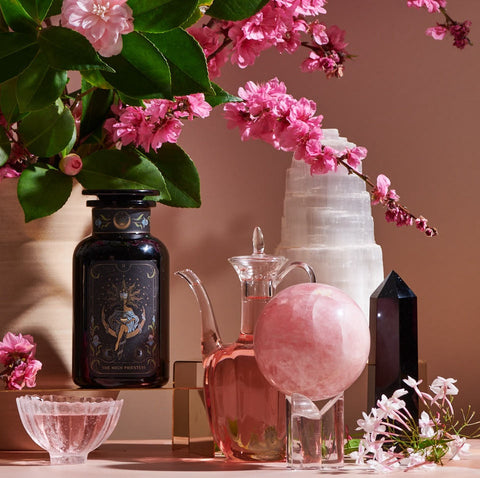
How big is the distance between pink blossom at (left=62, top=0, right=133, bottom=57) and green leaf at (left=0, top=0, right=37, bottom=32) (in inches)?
2.1

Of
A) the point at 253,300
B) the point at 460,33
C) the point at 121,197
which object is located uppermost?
the point at 460,33

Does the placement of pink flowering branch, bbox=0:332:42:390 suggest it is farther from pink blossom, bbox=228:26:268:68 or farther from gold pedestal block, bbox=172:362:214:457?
pink blossom, bbox=228:26:268:68

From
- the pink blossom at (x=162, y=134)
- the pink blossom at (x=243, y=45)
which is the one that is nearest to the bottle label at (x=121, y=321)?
the pink blossom at (x=162, y=134)

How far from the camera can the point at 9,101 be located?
88cm

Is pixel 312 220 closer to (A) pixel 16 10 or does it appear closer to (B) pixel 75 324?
(B) pixel 75 324

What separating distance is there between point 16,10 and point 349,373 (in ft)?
1.35

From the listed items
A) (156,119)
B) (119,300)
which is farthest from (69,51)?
(119,300)

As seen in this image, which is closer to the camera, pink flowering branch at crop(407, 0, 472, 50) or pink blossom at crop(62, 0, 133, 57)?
pink blossom at crop(62, 0, 133, 57)

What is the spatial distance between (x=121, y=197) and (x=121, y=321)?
123 millimetres

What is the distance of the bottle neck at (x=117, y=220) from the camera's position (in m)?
0.92

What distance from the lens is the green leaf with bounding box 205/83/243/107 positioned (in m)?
0.91

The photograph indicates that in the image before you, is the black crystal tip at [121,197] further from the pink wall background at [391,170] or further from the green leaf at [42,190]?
the pink wall background at [391,170]

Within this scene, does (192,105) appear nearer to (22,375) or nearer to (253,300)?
(253,300)

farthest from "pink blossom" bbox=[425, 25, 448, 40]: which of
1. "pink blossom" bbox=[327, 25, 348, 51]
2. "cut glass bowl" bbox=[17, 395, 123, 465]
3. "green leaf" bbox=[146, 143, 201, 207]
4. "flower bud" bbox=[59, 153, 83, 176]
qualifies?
"cut glass bowl" bbox=[17, 395, 123, 465]
